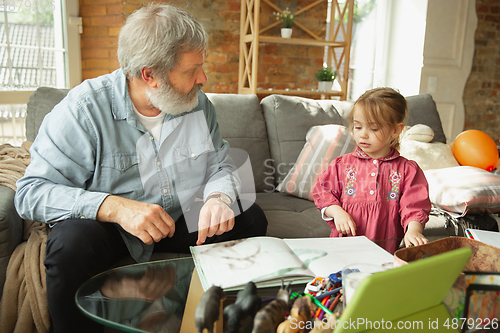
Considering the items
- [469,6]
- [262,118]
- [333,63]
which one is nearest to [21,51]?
[262,118]

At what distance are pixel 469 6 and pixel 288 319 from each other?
3723 mm

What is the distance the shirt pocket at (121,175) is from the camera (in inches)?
48.3

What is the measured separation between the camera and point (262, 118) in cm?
208

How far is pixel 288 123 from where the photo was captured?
2.06 m

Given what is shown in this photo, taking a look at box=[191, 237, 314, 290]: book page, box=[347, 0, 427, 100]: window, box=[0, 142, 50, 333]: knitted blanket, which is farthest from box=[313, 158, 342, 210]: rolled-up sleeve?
box=[347, 0, 427, 100]: window

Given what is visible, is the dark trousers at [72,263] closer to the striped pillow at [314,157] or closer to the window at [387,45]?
the striped pillow at [314,157]

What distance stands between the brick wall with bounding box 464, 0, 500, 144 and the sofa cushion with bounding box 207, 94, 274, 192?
2614 mm

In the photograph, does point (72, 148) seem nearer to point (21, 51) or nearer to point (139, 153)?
point (139, 153)

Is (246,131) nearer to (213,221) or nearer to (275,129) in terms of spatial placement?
(275,129)

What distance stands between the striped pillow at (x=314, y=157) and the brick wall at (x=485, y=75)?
7.83ft

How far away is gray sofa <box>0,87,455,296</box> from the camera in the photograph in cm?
168

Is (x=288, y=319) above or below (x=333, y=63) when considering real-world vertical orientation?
below

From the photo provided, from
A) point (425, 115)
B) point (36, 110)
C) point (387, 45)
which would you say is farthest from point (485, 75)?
point (36, 110)

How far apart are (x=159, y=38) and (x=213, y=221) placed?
1.91 feet
